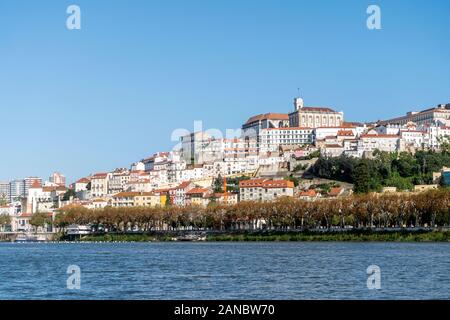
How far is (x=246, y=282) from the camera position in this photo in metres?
28.2

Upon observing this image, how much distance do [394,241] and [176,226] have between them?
102ft

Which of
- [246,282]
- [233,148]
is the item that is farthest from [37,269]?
[233,148]

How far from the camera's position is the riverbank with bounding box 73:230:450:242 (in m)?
60.3

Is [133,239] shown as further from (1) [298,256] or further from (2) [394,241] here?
(1) [298,256]

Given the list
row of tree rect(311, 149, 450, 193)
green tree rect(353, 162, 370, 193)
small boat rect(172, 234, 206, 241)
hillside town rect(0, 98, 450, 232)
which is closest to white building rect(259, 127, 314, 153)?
hillside town rect(0, 98, 450, 232)

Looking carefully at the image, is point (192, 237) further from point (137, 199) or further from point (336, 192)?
point (137, 199)

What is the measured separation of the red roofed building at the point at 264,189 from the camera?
106 meters

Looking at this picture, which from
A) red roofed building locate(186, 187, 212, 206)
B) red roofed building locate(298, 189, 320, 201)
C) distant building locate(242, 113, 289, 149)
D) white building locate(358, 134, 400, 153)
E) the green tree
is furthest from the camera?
distant building locate(242, 113, 289, 149)

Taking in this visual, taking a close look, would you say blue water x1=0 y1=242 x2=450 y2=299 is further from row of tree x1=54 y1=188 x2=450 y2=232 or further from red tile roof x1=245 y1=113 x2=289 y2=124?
red tile roof x1=245 y1=113 x2=289 y2=124

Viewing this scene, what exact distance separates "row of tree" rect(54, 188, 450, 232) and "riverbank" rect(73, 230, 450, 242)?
72.6 inches

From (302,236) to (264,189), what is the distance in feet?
126

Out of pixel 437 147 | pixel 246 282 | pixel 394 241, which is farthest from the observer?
pixel 437 147

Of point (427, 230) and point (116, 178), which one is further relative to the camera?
point (116, 178)

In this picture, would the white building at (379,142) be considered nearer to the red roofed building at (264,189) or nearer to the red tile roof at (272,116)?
the red roofed building at (264,189)
